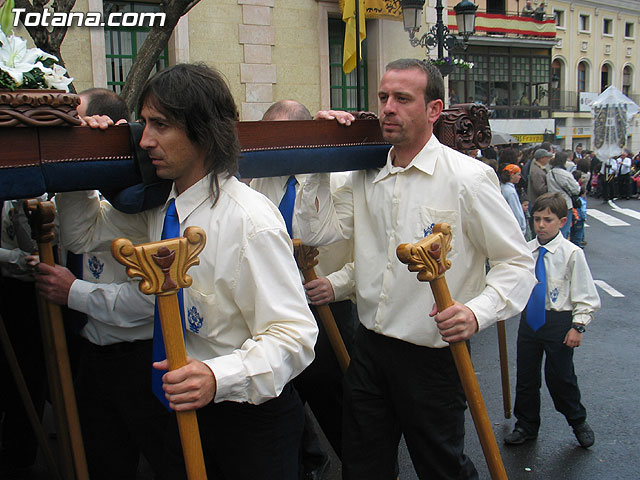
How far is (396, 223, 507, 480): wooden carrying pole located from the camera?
2256 mm

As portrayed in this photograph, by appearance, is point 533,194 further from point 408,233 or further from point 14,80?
point 14,80

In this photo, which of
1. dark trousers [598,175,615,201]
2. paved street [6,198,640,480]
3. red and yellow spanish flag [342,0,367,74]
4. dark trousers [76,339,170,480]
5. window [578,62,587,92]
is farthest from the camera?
window [578,62,587,92]

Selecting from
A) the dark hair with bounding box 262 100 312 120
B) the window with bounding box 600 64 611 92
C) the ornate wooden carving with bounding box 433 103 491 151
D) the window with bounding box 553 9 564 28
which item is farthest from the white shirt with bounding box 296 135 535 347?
the window with bounding box 600 64 611 92

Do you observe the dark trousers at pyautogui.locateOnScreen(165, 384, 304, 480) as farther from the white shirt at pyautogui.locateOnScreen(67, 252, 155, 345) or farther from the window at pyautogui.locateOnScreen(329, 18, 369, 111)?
the window at pyautogui.locateOnScreen(329, 18, 369, 111)

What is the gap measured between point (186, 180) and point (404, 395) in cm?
123

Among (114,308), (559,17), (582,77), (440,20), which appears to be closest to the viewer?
(114,308)

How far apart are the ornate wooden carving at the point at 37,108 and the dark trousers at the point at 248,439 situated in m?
0.99

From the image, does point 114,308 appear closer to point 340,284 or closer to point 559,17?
point 340,284

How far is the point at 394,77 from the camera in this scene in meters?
2.78

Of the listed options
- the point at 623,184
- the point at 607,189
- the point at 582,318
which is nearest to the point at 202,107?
the point at 582,318

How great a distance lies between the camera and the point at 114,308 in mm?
2689

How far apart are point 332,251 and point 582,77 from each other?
4230 centimetres

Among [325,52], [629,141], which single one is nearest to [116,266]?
[325,52]

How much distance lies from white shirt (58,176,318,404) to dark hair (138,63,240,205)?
0.08 metres
